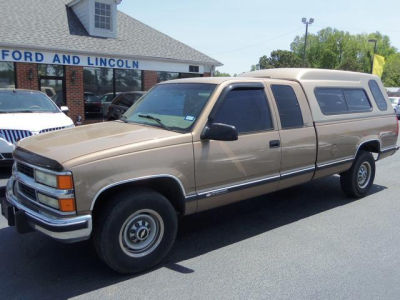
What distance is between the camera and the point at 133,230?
3562mm

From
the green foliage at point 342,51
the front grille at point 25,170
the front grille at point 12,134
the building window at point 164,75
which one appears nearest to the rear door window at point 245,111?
the front grille at point 25,170

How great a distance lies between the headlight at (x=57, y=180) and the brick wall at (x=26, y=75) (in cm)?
1209

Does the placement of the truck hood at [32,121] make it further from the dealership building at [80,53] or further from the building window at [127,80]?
the building window at [127,80]

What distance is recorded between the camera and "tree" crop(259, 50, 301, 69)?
5462 centimetres

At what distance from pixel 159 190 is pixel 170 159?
0.43m

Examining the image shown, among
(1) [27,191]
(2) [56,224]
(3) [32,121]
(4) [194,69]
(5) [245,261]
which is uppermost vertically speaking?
(4) [194,69]

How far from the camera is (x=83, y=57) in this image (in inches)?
604

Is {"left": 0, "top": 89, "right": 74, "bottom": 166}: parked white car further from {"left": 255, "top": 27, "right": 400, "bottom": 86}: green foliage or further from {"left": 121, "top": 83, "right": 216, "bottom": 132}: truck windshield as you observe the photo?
{"left": 255, "top": 27, "right": 400, "bottom": 86}: green foliage

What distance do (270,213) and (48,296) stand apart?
125 inches

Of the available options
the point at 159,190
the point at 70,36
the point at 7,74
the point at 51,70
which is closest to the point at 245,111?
the point at 159,190

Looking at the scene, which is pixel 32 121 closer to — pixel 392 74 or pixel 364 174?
pixel 364 174

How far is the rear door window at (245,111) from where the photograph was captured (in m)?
4.16

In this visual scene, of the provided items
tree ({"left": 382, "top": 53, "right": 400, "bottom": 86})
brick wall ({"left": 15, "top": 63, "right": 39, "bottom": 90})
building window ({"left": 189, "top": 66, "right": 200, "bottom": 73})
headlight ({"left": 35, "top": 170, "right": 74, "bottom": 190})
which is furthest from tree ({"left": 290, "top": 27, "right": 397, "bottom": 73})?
headlight ({"left": 35, "top": 170, "right": 74, "bottom": 190})

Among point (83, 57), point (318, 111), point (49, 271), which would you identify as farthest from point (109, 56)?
point (49, 271)
